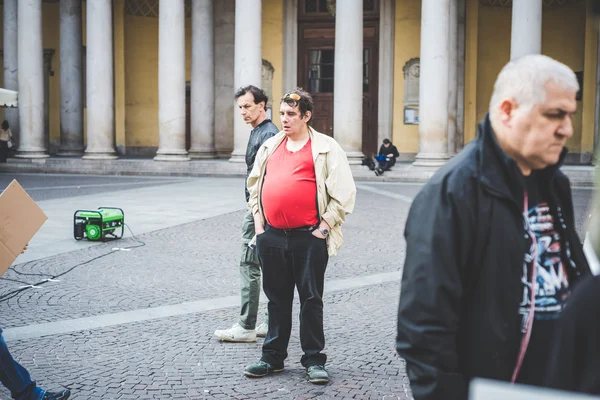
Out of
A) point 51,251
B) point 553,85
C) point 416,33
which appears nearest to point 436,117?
point 416,33

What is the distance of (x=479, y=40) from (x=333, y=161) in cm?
2325

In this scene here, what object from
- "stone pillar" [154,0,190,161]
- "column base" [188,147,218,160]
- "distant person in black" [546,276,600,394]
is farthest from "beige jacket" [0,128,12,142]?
"distant person in black" [546,276,600,394]

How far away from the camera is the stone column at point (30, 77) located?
2462 centimetres

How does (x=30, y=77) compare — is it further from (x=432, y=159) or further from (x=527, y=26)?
(x=527, y=26)

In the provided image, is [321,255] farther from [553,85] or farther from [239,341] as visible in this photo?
[553,85]

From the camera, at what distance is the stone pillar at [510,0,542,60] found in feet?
70.1

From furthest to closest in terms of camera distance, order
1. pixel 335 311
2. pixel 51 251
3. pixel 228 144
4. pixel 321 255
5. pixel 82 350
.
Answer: pixel 228 144 → pixel 51 251 → pixel 335 311 → pixel 82 350 → pixel 321 255

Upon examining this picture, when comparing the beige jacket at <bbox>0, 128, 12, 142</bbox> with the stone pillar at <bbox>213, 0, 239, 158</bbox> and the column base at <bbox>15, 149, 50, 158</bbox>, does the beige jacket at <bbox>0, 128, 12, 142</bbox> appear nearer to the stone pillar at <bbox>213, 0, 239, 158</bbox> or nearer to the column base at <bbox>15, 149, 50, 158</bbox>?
the column base at <bbox>15, 149, 50, 158</bbox>

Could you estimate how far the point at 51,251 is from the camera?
400 inches

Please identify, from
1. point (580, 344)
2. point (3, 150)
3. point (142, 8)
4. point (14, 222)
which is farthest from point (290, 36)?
point (580, 344)

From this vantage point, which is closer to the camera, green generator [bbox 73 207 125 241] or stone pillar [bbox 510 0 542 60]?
green generator [bbox 73 207 125 241]

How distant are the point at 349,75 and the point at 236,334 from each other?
17146 millimetres

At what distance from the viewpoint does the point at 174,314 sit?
7.06 metres

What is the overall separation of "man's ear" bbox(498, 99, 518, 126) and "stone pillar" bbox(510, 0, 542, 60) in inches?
783
